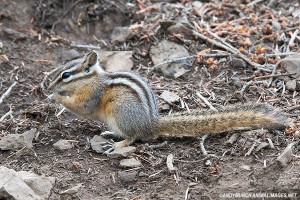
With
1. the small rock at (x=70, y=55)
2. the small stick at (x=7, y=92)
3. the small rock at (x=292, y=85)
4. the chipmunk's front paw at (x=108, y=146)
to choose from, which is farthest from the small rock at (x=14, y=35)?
the small rock at (x=292, y=85)

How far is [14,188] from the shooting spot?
15.1 ft

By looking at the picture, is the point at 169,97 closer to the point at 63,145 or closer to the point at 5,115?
the point at 63,145

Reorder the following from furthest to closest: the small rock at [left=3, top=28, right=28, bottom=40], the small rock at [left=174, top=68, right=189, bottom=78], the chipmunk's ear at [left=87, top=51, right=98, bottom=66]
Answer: the small rock at [left=3, top=28, right=28, bottom=40] → the small rock at [left=174, top=68, right=189, bottom=78] → the chipmunk's ear at [left=87, top=51, right=98, bottom=66]

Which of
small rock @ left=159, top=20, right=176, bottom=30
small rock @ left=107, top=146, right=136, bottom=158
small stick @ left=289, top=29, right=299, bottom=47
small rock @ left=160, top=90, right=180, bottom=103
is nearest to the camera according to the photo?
small rock @ left=107, top=146, right=136, bottom=158

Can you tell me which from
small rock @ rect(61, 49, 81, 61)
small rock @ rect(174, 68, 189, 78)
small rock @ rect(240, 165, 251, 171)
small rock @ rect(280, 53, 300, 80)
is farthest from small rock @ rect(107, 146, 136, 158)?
small rock @ rect(61, 49, 81, 61)

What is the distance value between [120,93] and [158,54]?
159 centimetres

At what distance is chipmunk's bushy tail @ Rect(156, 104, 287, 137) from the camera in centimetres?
524

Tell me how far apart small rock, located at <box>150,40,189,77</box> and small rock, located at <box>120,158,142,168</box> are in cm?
179

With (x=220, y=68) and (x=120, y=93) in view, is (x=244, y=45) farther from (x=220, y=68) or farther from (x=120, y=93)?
(x=120, y=93)

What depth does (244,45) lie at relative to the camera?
710cm

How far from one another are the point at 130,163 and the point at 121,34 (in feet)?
8.75

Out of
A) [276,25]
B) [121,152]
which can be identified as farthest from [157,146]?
[276,25]

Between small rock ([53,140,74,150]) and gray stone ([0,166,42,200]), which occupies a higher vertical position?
gray stone ([0,166,42,200])

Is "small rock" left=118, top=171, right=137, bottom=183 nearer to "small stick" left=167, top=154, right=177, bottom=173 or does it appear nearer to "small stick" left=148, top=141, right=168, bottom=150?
"small stick" left=167, top=154, right=177, bottom=173
